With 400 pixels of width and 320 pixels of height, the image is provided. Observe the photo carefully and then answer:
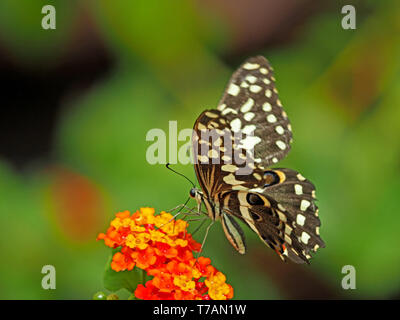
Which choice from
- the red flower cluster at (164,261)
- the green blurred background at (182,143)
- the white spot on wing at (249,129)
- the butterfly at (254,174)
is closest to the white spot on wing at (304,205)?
the butterfly at (254,174)

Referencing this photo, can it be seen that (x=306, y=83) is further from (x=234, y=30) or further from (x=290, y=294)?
(x=290, y=294)

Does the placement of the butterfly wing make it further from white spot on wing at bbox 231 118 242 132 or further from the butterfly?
white spot on wing at bbox 231 118 242 132

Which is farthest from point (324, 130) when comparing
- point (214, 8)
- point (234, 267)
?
point (214, 8)

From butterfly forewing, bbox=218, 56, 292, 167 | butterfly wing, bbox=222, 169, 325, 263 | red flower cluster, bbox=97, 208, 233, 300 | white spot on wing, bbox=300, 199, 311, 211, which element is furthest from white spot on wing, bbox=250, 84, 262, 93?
red flower cluster, bbox=97, 208, 233, 300

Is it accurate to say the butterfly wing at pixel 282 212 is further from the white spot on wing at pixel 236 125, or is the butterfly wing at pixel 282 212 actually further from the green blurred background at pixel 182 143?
the green blurred background at pixel 182 143

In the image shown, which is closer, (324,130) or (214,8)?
(324,130)

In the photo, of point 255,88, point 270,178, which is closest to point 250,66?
point 255,88
